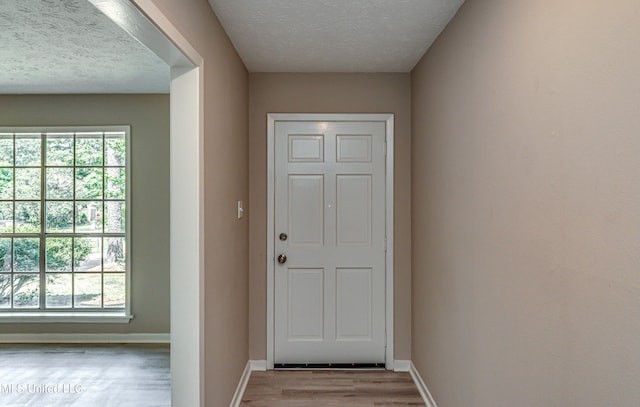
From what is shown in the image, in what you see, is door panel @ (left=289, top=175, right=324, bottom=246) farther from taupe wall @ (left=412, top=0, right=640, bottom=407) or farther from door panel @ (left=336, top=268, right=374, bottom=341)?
taupe wall @ (left=412, top=0, right=640, bottom=407)

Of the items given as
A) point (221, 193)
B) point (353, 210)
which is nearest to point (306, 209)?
point (353, 210)

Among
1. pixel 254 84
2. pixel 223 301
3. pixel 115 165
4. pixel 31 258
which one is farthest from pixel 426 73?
pixel 31 258

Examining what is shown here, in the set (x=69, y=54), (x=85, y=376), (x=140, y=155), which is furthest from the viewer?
(x=140, y=155)

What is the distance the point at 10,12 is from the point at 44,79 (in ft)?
4.57

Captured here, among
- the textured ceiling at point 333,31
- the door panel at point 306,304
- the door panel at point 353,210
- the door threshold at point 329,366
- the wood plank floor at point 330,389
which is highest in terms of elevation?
the textured ceiling at point 333,31

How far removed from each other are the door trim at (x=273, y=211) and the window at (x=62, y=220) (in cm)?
163

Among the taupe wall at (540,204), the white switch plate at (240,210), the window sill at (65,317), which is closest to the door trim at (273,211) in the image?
the white switch plate at (240,210)

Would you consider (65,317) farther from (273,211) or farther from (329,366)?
(329,366)

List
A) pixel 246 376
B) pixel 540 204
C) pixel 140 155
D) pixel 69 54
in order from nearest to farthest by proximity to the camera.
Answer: pixel 540 204
pixel 69 54
pixel 246 376
pixel 140 155

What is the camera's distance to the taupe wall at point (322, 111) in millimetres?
3066

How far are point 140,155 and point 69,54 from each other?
115cm

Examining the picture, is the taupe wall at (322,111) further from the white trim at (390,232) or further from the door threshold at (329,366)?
→ the door threshold at (329,366)

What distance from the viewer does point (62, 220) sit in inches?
146

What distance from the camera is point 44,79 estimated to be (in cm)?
322
